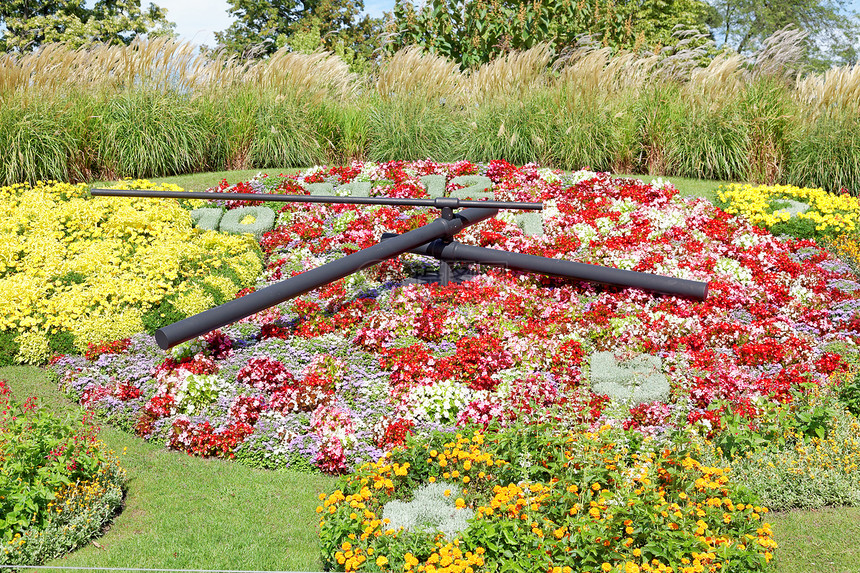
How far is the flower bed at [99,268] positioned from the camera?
21.9 ft

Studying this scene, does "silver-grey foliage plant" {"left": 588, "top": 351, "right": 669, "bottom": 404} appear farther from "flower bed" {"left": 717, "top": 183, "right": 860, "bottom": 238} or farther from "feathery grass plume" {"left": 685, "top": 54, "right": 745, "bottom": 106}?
"feathery grass plume" {"left": 685, "top": 54, "right": 745, "bottom": 106}

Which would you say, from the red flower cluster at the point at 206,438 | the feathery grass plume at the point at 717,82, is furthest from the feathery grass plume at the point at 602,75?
the red flower cluster at the point at 206,438

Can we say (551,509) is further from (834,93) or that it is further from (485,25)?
(485,25)

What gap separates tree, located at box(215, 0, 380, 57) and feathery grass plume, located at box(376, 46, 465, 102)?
2916 centimetres

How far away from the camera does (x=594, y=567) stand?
12.4 ft

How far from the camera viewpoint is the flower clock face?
212 inches

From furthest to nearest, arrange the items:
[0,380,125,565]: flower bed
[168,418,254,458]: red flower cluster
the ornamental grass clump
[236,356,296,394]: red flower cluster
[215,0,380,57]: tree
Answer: [215,0,380,57]: tree
[236,356,296,394]: red flower cluster
[168,418,254,458]: red flower cluster
[0,380,125,565]: flower bed
the ornamental grass clump

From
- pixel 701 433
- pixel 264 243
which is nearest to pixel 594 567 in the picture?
pixel 701 433

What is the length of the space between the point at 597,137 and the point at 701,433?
6924 mm

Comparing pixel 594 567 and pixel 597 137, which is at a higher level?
pixel 597 137

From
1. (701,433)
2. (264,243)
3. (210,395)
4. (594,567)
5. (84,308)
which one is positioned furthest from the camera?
(264,243)

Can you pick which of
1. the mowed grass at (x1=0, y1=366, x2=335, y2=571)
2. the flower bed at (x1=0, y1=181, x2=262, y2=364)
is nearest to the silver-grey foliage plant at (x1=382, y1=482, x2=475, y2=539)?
the mowed grass at (x1=0, y1=366, x2=335, y2=571)

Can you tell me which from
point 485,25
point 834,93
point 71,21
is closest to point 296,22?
point 71,21

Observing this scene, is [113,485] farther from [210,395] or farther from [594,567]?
[594,567]
